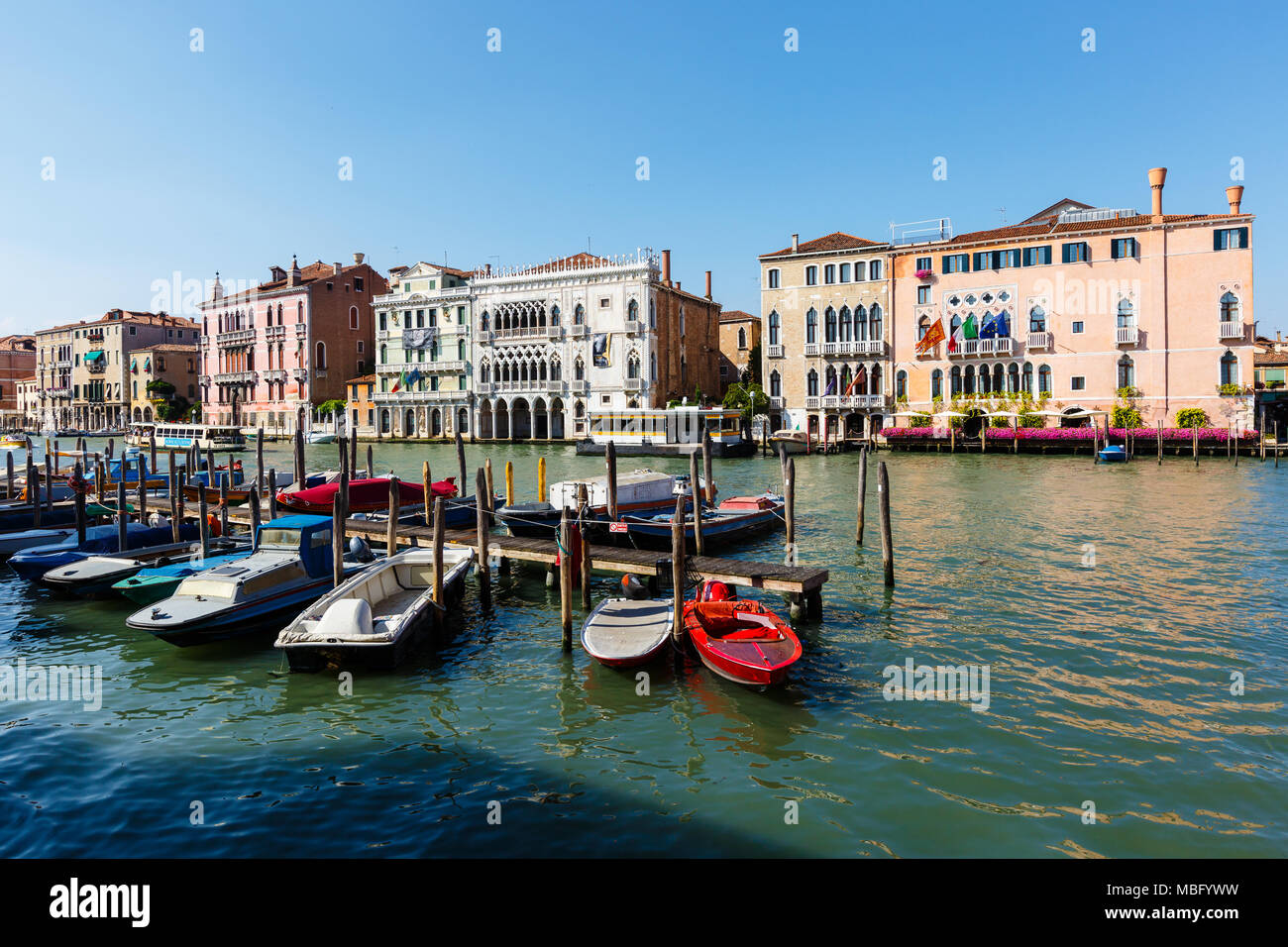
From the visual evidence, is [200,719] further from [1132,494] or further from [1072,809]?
[1132,494]

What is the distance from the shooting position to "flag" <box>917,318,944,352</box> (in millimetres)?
44244

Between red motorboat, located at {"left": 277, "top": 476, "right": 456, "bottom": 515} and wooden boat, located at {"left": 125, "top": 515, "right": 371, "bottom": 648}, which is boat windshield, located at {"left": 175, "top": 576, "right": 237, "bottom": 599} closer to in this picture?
wooden boat, located at {"left": 125, "top": 515, "right": 371, "bottom": 648}

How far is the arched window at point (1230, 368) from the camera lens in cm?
3959

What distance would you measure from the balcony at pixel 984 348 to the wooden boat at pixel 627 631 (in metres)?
37.3

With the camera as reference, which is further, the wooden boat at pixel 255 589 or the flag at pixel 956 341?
the flag at pixel 956 341

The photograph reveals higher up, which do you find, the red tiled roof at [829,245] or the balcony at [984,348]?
the red tiled roof at [829,245]

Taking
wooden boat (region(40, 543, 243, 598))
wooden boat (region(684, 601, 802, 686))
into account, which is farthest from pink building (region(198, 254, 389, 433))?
wooden boat (region(684, 601, 802, 686))

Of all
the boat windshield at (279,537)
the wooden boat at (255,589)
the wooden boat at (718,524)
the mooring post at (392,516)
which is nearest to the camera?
the wooden boat at (255,589)

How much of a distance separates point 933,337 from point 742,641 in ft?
126

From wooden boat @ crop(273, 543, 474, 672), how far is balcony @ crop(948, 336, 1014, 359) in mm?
38010

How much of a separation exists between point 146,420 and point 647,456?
2115 inches

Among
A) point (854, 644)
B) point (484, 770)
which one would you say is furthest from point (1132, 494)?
point (484, 770)

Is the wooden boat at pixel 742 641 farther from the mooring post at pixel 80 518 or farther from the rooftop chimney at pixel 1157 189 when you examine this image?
the rooftop chimney at pixel 1157 189

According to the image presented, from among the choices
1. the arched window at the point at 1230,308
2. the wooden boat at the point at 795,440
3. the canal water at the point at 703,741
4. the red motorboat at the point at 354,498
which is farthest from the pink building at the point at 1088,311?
the red motorboat at the point at 354,498
